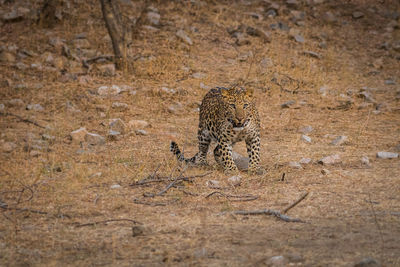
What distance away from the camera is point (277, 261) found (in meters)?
4.58

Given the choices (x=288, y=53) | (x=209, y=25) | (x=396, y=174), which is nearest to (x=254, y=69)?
(x=288, y=53)

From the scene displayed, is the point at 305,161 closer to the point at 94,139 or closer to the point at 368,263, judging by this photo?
the point at 94,139

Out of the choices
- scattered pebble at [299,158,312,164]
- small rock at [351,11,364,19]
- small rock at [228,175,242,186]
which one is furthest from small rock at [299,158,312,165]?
small rock at [351,11,364,19]

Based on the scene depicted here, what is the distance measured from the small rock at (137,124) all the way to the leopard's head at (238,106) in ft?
9.70

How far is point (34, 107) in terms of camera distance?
11.4 meters

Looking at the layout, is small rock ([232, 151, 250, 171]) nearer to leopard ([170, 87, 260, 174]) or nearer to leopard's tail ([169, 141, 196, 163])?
leopard ([170, 87, 260, 174])

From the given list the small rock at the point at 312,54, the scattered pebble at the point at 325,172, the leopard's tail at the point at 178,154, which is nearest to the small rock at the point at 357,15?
the small rock at the point at 312,54

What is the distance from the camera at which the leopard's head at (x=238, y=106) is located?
7.67 metres

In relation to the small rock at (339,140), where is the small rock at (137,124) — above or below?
below

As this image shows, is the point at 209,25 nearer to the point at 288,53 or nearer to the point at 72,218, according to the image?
the point at 288,53

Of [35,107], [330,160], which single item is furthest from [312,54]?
[330,160]

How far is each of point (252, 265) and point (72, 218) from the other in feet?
6.72

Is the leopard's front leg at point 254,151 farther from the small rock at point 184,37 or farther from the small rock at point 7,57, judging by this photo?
the small rock at point 7,57

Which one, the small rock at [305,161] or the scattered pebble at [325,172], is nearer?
the scattered pebble at [325,172]
